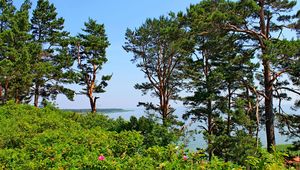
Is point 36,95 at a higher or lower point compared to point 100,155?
higher

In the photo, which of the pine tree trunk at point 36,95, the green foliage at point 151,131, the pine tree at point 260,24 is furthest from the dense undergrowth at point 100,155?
the pine tree trunk at point 36,95

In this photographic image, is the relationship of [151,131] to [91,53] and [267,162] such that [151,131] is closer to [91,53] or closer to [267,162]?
[267,162]

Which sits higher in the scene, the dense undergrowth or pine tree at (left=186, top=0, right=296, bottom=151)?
pine tree at (left=186, top=0, right=296, bottom=151)

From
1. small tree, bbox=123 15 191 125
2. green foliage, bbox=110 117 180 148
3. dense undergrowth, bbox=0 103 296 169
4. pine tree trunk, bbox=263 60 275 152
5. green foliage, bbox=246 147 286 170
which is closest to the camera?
green foliage, bbox=246 147 286 170

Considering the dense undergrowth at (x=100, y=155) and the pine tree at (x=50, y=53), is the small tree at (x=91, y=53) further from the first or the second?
the dense undergrowth at (x=100, y=155)

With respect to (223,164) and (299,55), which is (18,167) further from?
(299,55)

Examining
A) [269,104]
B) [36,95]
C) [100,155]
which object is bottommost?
[100,155]

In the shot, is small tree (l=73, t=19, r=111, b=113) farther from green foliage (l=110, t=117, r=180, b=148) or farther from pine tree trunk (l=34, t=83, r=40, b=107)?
green foliage (l=110, t=117, r=180, b=148)

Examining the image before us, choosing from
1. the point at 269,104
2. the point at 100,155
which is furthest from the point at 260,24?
the point at 100,155

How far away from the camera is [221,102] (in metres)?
19.1

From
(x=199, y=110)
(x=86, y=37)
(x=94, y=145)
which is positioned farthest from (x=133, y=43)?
(x=94, y=145)

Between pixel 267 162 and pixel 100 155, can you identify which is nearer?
pixel 267 162

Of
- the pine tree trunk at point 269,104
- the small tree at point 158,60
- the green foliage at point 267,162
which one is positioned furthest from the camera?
the small tree at point 158,60

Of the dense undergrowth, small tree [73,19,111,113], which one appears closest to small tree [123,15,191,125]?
small tree [73,19,111,113]
